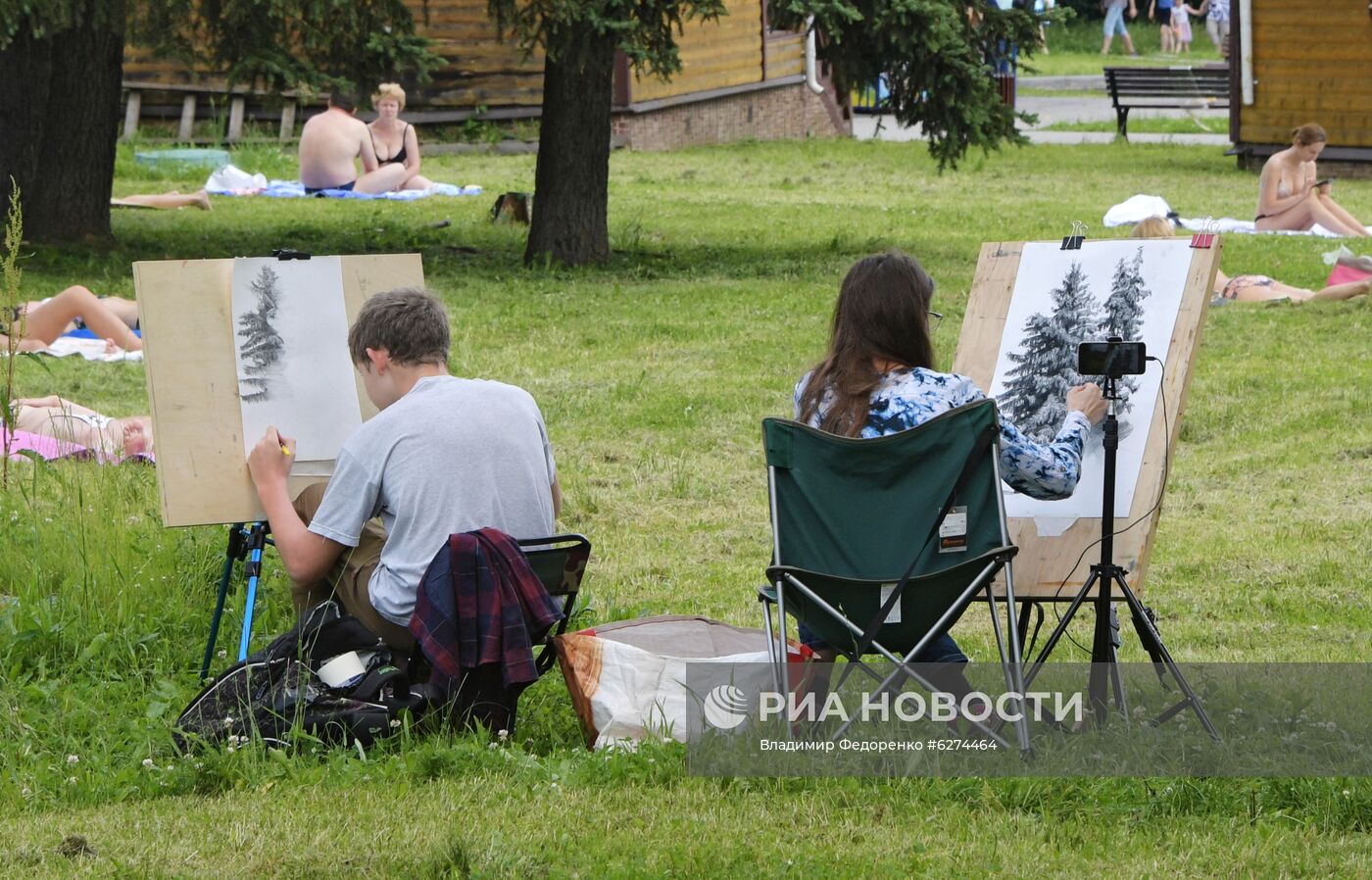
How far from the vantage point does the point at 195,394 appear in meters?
5.23

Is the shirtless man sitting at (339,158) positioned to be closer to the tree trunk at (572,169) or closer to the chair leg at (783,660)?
the tree trunk at (572,169)

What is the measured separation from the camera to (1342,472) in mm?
7891

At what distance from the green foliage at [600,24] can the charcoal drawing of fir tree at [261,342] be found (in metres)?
5.93

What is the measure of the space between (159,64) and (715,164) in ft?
23.5

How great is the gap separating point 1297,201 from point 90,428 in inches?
423

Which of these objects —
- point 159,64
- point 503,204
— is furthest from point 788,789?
point 159,64

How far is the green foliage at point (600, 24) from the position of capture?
11.0 meters

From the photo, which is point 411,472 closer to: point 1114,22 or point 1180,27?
point 1114,22

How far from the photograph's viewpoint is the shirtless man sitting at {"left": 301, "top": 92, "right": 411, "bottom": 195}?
701 inches

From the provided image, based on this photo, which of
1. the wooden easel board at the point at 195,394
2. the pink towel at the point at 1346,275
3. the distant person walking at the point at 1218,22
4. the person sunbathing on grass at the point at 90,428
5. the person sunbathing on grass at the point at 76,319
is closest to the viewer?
the wooden easel board at the point at 195,394

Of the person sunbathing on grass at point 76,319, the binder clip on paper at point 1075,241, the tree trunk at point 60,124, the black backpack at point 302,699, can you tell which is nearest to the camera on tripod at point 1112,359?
the binder clip on paper at point 1075,241

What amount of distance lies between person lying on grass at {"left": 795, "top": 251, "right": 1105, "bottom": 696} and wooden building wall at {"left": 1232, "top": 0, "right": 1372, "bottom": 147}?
17.1 metres

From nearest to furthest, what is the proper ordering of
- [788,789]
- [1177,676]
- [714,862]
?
[714,862], [788,789], [1177,676]

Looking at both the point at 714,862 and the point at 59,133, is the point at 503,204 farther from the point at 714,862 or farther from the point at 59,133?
the point at 714,862
